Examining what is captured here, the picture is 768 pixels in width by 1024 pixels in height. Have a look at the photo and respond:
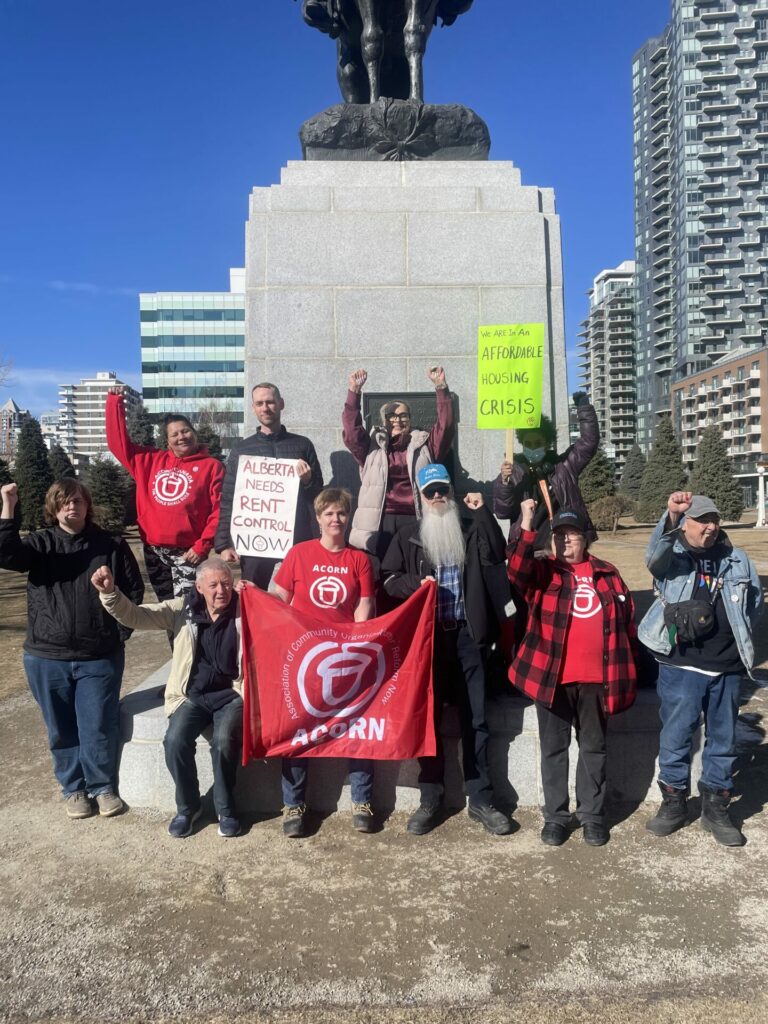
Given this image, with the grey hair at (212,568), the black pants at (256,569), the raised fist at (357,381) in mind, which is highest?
the raised fist at (357,381)

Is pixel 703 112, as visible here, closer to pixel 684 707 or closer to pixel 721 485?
pixel 721 485

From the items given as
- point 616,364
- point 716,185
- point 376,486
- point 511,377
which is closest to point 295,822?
point 376,486

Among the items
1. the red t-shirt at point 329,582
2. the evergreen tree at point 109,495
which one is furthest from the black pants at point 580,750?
the evergreen tree at point 109,495

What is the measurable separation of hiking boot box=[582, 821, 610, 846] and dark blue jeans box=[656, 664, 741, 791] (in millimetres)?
499

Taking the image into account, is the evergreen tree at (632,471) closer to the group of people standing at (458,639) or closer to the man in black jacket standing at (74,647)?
the group of people standing at (458,639)

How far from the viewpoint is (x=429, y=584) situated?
14.5ft

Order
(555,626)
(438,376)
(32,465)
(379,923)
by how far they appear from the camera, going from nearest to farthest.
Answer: (379,923) → (555,626) → (438,376) → (32,465)

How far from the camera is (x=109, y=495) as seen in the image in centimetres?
3291

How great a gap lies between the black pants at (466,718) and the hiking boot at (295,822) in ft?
2.36

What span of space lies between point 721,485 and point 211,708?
143ft

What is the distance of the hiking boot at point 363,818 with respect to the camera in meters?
4.43

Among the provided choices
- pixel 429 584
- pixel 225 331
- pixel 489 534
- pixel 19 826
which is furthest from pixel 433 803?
pixel 225 331

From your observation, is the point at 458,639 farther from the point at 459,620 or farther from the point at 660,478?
the point at 660,478

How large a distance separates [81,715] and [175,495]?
1.70 m
